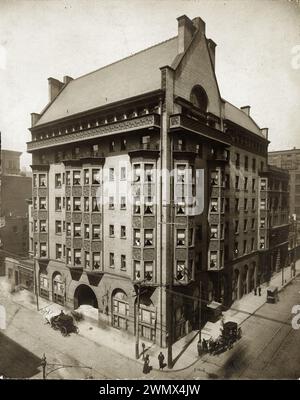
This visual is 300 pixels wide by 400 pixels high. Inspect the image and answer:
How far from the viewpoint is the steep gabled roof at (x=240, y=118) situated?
128 ft

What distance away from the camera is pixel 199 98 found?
29.4m

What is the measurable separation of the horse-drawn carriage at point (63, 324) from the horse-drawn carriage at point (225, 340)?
13.6m

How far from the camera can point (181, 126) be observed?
78.6ft

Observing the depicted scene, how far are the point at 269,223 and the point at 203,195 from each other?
21540 mm

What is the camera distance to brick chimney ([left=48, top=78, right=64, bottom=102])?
128 ft

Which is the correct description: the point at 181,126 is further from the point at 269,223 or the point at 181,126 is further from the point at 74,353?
the point at 269,223

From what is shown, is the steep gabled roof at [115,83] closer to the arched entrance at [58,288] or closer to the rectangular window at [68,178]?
the rectangular window at [68,178]

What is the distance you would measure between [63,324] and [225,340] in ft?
52.6

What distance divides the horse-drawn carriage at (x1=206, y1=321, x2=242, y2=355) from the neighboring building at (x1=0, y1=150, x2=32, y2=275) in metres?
34.4

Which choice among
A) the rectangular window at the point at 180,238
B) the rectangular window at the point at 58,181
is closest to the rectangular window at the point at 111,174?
the rectangular window at the point at 180,238

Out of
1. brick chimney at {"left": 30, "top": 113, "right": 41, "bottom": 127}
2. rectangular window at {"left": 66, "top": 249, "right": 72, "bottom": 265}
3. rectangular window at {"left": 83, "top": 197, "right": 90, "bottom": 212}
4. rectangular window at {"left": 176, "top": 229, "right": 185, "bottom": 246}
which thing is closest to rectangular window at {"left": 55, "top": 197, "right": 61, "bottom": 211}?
rectangular window at {"left": 66, "top": 249, "right": 72, "bottom": 265}

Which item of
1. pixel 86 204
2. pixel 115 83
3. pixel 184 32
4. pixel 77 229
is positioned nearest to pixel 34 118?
pixel 115 83

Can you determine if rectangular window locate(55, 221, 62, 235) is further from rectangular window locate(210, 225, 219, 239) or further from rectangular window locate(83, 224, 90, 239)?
rectangular window locate(210, 225, 219, 239)

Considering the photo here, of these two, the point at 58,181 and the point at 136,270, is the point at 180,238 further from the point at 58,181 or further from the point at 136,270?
the point at 58,181
